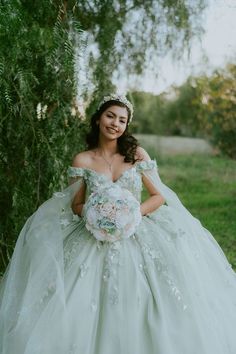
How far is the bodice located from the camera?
2885 mm

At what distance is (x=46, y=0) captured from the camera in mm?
2877

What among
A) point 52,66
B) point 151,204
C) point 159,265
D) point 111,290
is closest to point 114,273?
point 111,290

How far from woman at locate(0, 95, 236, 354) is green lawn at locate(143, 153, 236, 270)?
2225 mm

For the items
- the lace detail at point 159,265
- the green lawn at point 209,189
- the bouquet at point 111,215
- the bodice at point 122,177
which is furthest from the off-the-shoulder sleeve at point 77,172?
the green lawn at point 209,189

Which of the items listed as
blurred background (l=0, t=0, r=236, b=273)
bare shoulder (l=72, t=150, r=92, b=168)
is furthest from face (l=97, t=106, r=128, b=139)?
blurred background (l=0, t=0, r=236, b=273)

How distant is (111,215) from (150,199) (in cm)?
47

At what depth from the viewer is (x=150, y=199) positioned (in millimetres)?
2965

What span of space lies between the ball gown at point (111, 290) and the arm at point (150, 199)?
6 centimetres

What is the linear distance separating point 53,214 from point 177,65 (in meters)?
2.14

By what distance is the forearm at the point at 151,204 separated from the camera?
291 cm

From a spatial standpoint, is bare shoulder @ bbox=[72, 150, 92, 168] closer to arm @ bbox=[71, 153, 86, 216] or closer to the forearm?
arm @ bbox=[71, 153, 86, 216]

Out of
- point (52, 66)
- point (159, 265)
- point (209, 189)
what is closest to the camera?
point (159, 265)

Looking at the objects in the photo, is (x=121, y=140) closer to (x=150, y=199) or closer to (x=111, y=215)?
(x=150, y=199)

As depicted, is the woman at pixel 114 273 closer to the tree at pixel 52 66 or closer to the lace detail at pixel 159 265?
the lace detail at pixel 159 265
